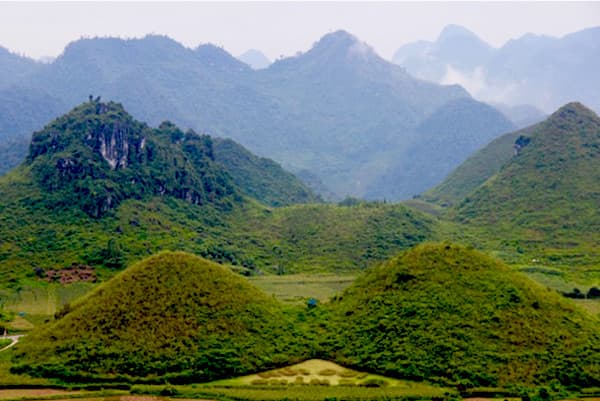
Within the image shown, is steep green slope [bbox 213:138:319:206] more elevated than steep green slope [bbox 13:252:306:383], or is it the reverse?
steep green slope [bbox 213:138:319:206]

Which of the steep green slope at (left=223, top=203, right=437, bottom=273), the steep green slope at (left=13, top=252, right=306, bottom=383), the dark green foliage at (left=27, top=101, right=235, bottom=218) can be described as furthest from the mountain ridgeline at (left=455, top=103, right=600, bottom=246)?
the steep green slope at (left=13, top=252, right=306, bottom=383)

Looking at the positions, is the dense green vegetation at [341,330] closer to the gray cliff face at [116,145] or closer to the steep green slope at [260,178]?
the gray cliff face at [116,145]

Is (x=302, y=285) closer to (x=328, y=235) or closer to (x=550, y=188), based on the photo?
(x=328, y=235)

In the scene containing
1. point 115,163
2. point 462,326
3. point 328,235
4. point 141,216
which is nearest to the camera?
point 462,326

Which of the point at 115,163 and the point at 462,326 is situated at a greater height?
A: the point at 115,163

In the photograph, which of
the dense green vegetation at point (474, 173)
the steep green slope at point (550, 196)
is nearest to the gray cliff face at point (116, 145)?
the steep green slope at point (550, 196)

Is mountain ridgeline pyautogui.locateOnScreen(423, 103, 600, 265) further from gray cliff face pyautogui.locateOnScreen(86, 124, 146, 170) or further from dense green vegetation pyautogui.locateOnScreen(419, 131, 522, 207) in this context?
A: gray cliff face pyautogui.locateOnScreen(86, 124, 146, 170)

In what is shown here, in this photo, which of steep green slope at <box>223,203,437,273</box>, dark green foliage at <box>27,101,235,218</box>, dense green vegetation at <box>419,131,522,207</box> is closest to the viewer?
steep green slope at <box>223,203,437,273</box>

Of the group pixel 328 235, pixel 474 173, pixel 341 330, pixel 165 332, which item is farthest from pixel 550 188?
pixel 165 332
